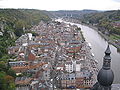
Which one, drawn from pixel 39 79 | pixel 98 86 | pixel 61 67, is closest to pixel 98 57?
pixel 61 67

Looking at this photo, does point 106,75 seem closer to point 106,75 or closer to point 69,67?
point 106,75

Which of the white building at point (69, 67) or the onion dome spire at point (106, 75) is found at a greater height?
the onion dome spire at point (106, 75)

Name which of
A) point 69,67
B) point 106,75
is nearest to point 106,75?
point 106,75

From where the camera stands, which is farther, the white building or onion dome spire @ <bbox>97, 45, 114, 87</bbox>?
the white building

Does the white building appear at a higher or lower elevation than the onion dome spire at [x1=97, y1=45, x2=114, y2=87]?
lower

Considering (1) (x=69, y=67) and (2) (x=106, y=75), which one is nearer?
(2) (x=106, y=75)

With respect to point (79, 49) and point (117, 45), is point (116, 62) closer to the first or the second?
point (79, 49)

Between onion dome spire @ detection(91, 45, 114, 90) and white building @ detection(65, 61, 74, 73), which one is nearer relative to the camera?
onion dome spire @ detection(91, 45, 114, 90)

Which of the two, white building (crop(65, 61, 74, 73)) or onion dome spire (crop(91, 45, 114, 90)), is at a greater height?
onion dome spire (crop(91, 45, 114, 90))

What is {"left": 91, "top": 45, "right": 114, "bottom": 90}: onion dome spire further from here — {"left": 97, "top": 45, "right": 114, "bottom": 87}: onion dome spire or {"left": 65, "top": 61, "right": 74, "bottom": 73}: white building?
{"left": 65, "top": 61, "right": 74, "bottom": 73}: white building

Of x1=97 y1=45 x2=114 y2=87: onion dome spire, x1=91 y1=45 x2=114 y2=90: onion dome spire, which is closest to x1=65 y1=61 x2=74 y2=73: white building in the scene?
x1=91 y1=45 x2=114 y2=90: onion dome spire

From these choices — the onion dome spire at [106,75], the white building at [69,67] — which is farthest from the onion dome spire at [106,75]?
the white building at [69,67]

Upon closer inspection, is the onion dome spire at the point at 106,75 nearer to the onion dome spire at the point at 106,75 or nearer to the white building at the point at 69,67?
the onion dome spire at the point at 106,75
